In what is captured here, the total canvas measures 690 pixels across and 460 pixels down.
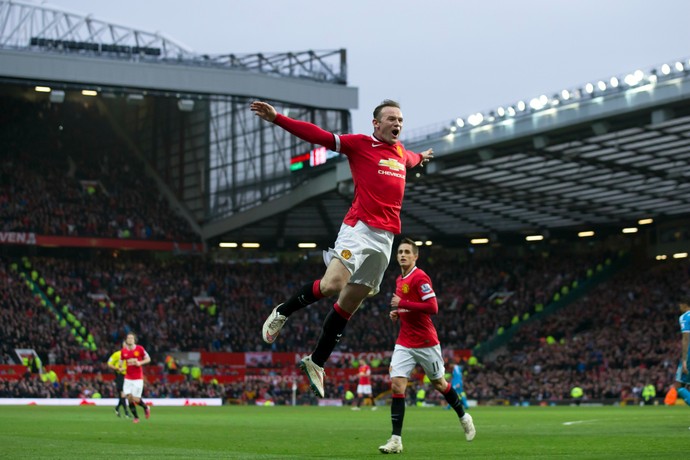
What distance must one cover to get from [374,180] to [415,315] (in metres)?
4.28

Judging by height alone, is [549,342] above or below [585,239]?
below

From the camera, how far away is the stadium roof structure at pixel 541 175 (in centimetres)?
3753

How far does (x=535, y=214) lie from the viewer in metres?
56.4

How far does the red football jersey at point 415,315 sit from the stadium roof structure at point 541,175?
2342 centimetres

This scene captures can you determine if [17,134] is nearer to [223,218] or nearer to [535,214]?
[223,218]

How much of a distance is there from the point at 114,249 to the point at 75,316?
9.38 meters

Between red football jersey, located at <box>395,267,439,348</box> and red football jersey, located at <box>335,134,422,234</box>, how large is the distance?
3.34 m

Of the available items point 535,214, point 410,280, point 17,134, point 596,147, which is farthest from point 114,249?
point 410,280

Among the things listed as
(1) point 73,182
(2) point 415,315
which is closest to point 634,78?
(2) point 415,315

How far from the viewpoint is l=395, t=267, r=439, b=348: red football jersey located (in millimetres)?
13891

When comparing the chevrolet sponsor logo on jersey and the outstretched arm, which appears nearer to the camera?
the outstretched arm

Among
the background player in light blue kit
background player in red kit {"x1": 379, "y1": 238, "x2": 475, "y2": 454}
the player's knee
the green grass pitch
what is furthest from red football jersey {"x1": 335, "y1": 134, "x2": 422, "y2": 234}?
the background player in light blue kit

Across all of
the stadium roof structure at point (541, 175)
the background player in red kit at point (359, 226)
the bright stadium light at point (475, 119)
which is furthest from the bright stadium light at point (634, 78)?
the background player in red kit at point (359, 226)

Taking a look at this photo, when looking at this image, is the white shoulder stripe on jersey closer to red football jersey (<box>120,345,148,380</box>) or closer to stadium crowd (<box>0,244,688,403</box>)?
red football jersey (<box>120,345,148,380</box>)
